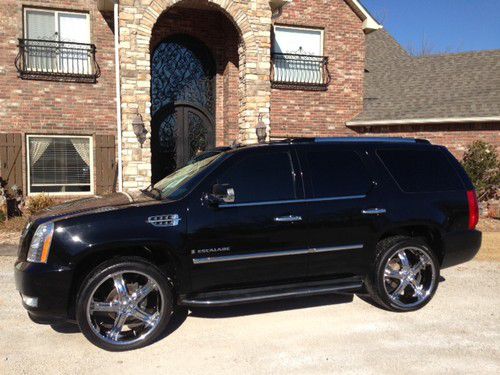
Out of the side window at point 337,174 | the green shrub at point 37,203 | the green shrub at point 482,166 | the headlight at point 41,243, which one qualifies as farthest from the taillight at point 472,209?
the green shrub at point 37,203

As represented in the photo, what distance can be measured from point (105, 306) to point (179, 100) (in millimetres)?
9162

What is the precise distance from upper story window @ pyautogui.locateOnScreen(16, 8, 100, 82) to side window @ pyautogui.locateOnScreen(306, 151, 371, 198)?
8.46 m

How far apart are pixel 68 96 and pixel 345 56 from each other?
26.5 ft

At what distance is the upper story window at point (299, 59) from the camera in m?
12.7

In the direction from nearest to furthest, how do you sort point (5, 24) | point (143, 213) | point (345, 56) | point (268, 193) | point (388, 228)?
point (143, 213)
point (268, 193)
point (388, 228)
point (5, 24)
point (345, 56)

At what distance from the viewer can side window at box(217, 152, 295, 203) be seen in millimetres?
4301

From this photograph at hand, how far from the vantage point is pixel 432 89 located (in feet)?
45.5

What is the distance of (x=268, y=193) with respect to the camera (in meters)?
4.35

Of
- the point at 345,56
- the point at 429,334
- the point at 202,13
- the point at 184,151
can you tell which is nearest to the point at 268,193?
the point at 429,334

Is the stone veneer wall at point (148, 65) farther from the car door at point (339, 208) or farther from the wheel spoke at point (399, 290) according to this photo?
the wheel spoke at point (399, 290)

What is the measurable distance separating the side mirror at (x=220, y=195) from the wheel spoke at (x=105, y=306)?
1.26 meters

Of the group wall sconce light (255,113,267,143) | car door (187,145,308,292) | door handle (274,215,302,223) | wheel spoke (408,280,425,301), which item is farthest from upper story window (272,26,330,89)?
door handle (274,215,302,223)

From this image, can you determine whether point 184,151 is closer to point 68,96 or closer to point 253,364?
point 68,96

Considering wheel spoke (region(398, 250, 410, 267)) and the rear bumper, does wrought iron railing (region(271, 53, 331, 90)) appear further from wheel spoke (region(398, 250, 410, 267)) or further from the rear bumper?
wheel spoke (region(398, 250, 410, 267))
